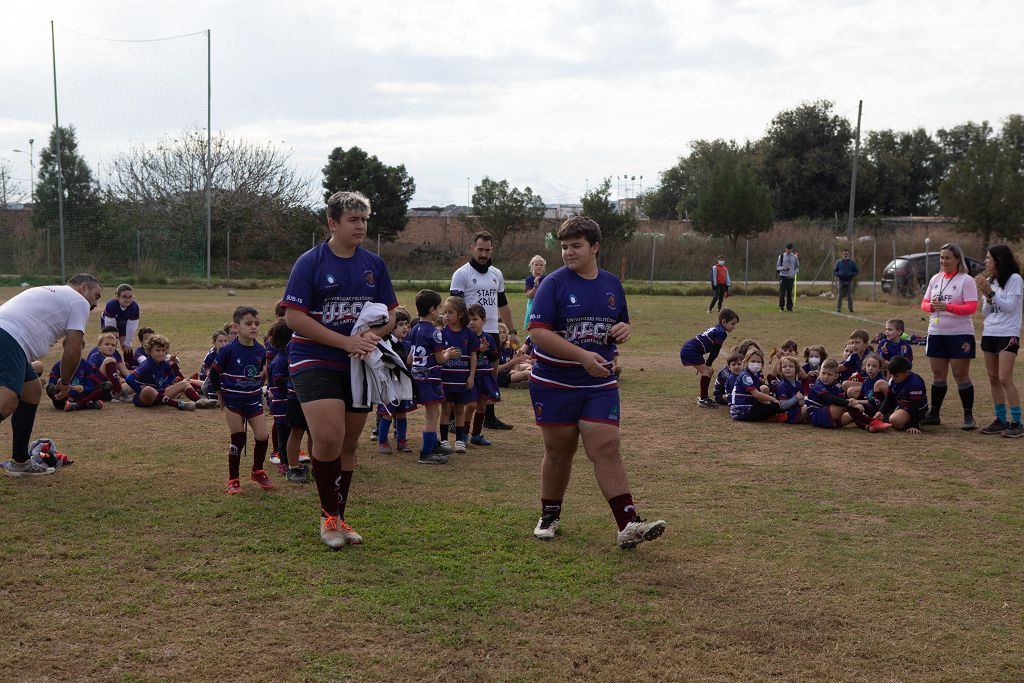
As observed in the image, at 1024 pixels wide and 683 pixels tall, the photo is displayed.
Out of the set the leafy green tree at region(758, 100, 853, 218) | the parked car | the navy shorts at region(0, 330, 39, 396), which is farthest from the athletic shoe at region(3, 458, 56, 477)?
the leafy green tree at region(758, 100, 853, 218)

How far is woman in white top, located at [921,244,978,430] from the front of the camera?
33.2 feet

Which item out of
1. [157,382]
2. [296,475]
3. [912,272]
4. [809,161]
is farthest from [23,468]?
[809,161]

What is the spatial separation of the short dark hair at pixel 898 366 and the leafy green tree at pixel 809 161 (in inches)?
2135

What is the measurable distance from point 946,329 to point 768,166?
5537 centimetres

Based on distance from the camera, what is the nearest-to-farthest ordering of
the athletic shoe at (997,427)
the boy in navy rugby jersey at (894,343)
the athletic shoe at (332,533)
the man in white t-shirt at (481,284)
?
the athletic shoe at (332,533)
the man in white t-shirt at (481,284)
the athletic shoe at (997,427)
the boy in navy rugby jersey at (894,343)

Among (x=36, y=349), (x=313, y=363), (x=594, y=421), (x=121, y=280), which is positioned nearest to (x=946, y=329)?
(x=594, y=421)

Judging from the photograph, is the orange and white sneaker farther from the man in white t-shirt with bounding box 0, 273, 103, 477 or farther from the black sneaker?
the black sneaker

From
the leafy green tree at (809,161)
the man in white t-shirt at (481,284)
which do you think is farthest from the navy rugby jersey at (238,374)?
the leafy green tree at (809,161)

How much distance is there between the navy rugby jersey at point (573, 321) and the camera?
5656 mm

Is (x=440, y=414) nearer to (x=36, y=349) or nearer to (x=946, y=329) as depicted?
(x=36, y=349)

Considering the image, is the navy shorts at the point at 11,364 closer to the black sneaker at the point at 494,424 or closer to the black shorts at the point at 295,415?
the black shorts at the point at 295,415

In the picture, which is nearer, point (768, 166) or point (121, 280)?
point (121, 280)

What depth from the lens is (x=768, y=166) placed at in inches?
2474

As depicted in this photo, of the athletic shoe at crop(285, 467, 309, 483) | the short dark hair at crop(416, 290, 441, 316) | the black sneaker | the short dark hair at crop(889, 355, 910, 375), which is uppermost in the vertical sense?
the short dark hair at crop(416, 290, 441, 316)
